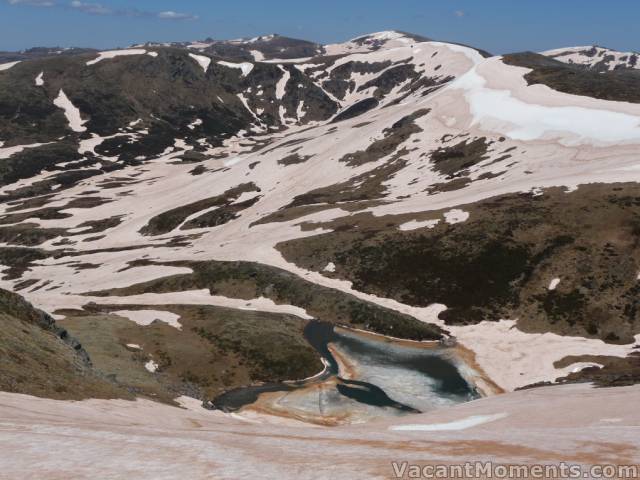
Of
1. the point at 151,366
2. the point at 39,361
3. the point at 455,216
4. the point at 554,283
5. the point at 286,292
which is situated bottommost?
the point at 151,366

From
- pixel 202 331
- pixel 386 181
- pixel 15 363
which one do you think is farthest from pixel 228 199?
pixel 15 363

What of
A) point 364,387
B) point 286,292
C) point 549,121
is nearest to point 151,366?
point 364,387

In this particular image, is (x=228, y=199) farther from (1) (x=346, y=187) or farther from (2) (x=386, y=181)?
(2) (x=386, y=181)

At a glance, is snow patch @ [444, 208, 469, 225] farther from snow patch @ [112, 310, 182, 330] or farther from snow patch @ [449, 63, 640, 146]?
snow patch @ [112, 310, 182, 330]

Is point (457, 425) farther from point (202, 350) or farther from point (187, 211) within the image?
point (187, 211)

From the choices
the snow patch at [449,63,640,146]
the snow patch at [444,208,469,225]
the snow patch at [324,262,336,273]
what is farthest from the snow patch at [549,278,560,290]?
the snow patch at [449,63,640,146]

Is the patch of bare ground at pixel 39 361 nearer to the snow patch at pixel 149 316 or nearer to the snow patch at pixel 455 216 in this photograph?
the snow patch at pixel 149 316

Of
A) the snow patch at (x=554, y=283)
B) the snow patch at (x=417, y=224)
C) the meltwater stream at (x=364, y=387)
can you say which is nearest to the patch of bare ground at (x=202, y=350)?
the meltwater stream at (x=364, y=387)

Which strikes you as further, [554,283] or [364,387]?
[554,283]
